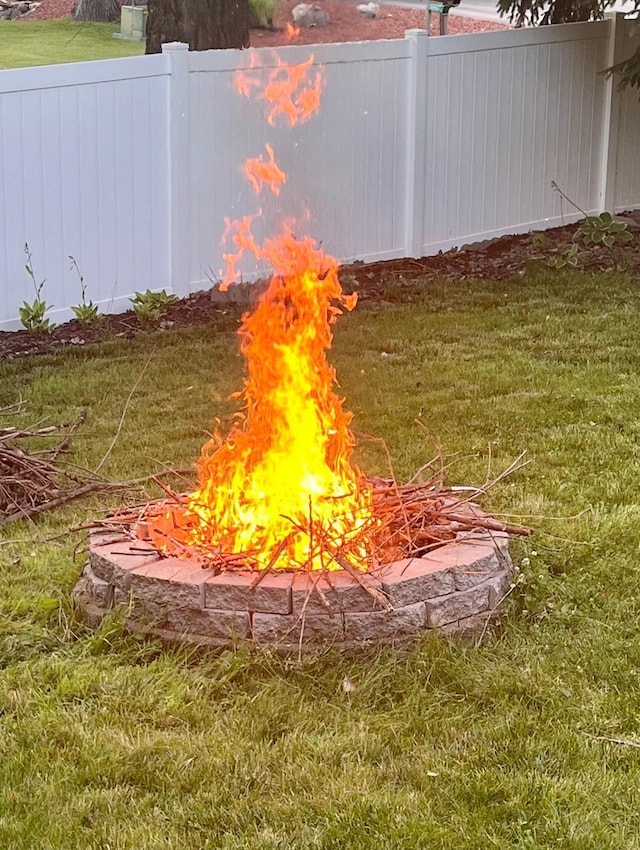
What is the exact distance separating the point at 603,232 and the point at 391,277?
7.13ft

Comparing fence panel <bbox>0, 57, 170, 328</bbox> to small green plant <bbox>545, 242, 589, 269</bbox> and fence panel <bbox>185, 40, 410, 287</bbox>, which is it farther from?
small green plant <bbox>545, 242, 589, 269</bbox>

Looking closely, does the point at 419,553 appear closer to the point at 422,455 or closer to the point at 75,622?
the point at 75,622

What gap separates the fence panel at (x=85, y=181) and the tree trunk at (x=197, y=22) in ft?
4.60

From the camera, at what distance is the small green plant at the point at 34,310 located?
827 cm

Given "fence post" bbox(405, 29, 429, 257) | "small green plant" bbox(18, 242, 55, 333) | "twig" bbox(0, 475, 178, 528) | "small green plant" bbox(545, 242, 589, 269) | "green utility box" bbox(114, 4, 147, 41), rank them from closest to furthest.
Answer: "twig" bbox(0, 475, 178, 528) < "small green plant" bbox(18, 242, 55, 333) < "fence post" bbox(405, 29, 429, 257) < "small green plant" bbox(545, 242, 589, 269) < "green utility box" bbox(114, 4, 147, 41)

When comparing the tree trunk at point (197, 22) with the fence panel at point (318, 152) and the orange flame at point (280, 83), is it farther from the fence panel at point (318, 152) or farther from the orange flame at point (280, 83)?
the orange flame at point (280, 83)

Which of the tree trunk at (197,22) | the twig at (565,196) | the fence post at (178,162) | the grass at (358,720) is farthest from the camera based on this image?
the twig at (565,196)

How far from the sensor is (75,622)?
435 cm

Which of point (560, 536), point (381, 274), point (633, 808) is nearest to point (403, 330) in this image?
point (381, 274)

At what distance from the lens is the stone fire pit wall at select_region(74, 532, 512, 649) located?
13.2 feet

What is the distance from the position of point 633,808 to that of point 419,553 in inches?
48.7

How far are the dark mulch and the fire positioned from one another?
12.4 ft

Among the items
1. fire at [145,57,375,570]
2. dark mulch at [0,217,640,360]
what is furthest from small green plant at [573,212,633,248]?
fire at [145,57,375,570]

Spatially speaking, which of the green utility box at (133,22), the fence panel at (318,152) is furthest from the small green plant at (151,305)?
the green utility box at (133,22)
